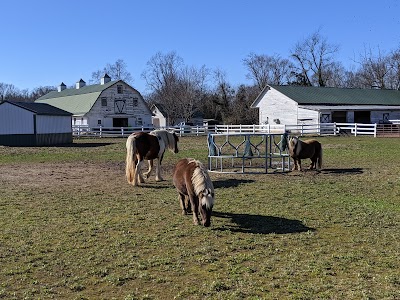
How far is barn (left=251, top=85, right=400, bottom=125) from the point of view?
145ft

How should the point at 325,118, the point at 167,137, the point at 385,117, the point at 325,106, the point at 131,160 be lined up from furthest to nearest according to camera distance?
1. the point at 385,117
2. the point at 325,106
3. the point at 325,118
4. the point at 167,137
5. the point at 131,160

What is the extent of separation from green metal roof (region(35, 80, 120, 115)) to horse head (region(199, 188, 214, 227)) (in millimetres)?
42701

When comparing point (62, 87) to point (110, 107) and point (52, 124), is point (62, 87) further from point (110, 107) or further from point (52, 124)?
point (52, 124)

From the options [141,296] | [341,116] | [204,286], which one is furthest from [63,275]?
[341,116]

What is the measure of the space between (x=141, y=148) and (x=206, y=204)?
5434 mm

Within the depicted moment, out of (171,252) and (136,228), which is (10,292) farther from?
(136,228)

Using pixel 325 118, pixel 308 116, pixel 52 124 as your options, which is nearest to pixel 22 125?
pixel 52 124

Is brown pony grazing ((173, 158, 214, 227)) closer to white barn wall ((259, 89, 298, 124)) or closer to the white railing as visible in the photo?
the white railing

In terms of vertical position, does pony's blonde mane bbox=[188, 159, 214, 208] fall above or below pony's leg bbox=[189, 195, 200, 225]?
above

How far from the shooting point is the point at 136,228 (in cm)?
718

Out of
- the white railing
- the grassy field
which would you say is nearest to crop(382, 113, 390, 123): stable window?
the white railing

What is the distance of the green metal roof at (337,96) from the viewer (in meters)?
47.2

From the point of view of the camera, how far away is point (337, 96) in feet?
161

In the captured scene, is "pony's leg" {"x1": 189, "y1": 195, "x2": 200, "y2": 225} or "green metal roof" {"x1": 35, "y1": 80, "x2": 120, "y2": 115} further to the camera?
"green metal roof" {"x1": 35, "y1": 80, "x2": 120, "y2": 115}
